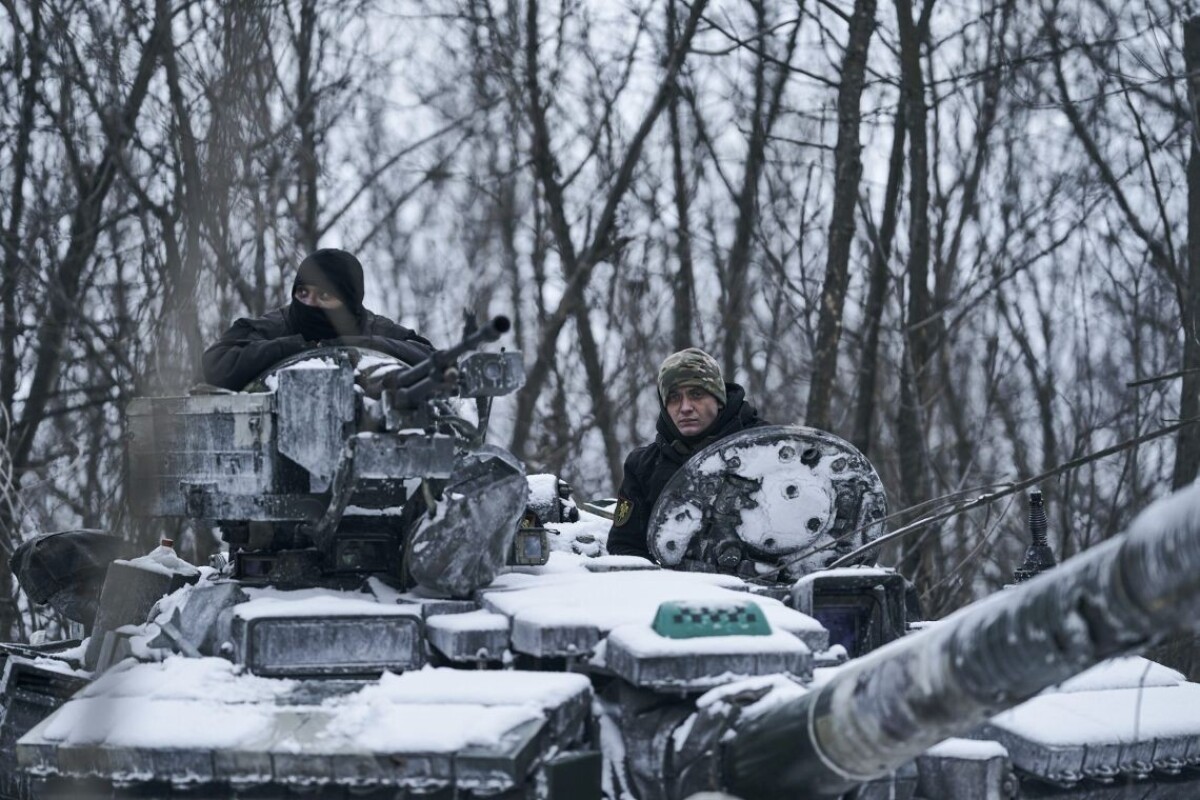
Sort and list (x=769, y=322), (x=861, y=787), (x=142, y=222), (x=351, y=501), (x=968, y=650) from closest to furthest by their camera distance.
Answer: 1. (x=968, y=650)
2. (x=861, y=787)
3. (x=351, y=501)
4. (x=142, y=222)
5. (x=769, y=322)

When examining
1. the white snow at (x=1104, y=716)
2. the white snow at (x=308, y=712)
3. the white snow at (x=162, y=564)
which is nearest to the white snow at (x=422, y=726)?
the white snow at (x=308, y=712)

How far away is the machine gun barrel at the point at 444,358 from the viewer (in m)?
4.90

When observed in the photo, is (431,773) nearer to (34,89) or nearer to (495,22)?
(34,89)

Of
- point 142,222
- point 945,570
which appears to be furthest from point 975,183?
point 142,222

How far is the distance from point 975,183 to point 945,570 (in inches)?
181

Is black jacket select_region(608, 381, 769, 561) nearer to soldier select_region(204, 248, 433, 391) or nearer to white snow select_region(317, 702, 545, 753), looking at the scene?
soldier select_region(204, 248, 433, 391)

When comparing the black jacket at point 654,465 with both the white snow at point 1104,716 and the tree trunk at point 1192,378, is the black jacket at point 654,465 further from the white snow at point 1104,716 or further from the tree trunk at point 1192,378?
the tree trunk at point 1192,378

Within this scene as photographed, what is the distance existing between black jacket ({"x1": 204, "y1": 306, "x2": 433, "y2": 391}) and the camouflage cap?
1.48 m

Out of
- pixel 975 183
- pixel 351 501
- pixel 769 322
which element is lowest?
pixel 351 501

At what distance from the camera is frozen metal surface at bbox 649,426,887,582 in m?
6.67

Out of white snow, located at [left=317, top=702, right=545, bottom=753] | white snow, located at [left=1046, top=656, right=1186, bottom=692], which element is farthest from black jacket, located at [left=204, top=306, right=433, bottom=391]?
white snow, located at [left=1046, top=656, right=1186, bottom=692]

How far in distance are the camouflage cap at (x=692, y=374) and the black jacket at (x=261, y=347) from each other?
148 centimetres

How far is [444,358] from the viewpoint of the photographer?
17.0ft

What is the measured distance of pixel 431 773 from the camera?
441cm
